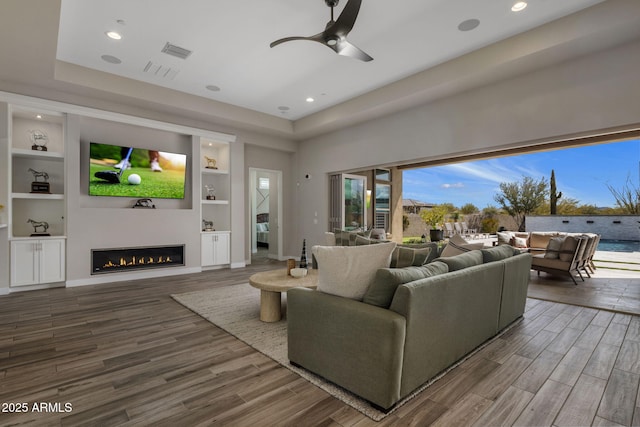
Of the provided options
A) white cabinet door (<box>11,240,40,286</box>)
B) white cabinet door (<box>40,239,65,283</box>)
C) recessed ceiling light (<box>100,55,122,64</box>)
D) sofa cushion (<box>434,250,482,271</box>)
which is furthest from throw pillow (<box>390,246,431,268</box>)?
white cabinet door (<box>11,240,40,286</box>)

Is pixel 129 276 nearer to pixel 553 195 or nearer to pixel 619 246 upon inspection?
pixel 553 195

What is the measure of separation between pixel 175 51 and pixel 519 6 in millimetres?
4342

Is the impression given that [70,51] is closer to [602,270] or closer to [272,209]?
[272,209]

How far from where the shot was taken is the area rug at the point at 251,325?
200 centimetres

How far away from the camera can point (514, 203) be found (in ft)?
34.1

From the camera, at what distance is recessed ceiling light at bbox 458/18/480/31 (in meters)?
3.53

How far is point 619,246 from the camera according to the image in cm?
832

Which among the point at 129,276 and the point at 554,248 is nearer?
the point at 554,248

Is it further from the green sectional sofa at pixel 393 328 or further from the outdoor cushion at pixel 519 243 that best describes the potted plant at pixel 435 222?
the green sectional sofa at pixel 393 328

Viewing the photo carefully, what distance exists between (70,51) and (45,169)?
7.10ft

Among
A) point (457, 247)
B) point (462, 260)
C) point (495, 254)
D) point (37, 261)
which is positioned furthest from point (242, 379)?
point (37, 261)

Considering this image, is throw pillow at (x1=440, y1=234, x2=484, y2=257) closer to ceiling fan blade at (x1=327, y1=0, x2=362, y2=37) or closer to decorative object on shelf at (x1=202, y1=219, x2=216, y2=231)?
ceiling fan blade at (x1=327, y1=0, x2=362, y2=37)

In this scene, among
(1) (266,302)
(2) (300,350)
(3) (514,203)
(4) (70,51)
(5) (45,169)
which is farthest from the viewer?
(3) (514,203)

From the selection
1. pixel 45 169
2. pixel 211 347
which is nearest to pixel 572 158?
pixel 211 347
